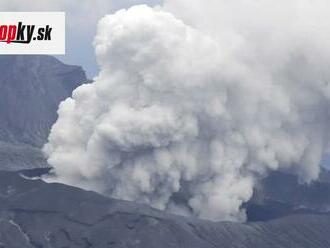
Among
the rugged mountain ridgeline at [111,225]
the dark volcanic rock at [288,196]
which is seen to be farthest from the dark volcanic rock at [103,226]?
the dark volcanic rock at [288,196]

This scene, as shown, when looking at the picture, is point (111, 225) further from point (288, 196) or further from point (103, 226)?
point (288, 196)

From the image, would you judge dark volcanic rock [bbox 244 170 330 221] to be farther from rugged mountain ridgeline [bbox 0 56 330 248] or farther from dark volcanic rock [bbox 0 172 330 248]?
dark volcanic rock [bbox 0 172 330 248]

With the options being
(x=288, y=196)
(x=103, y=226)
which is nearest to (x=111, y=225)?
(x=103, y=226)

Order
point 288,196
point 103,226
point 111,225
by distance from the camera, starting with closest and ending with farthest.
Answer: point 103,226, point 111,225, point 288,196

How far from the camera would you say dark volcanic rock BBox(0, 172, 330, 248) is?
110 m

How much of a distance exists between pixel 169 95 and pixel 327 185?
6626cm

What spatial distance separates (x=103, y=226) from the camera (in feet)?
372

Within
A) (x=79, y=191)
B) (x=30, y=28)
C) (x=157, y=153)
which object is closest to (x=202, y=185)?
(x=157, y=153)

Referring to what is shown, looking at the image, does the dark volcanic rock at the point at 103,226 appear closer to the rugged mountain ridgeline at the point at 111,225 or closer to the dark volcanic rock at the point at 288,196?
the rugged mountain ridgeline at the point at 111,225

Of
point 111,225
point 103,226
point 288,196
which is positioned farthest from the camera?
point 288,196

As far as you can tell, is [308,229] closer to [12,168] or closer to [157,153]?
[157,153]

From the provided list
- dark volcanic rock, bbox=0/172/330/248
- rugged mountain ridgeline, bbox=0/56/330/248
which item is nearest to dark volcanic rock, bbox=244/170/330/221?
rugged mountain ridgeline, bbox=0/56/330/248

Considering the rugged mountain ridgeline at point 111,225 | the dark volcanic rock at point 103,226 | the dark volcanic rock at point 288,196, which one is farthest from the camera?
the dark volcanic rock at point 288,196

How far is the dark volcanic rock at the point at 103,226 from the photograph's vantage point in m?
110
